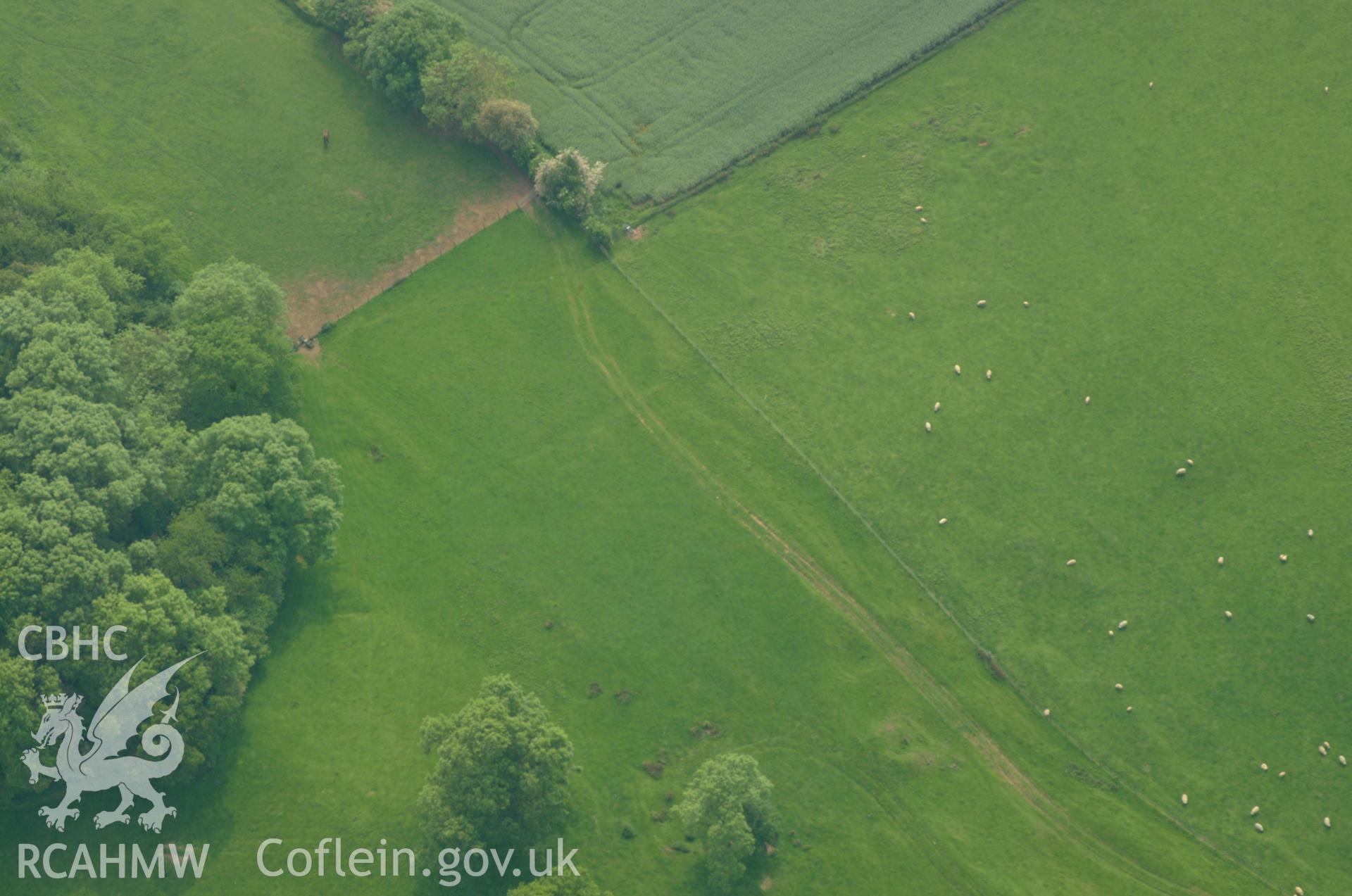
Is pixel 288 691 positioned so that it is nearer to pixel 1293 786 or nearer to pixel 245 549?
pixel 245 549

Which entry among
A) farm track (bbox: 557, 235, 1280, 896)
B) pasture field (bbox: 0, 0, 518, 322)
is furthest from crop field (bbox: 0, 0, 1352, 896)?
pasture field (bbox: 0, 0, 518, 322)

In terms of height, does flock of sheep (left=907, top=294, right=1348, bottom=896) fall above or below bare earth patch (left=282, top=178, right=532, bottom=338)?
below

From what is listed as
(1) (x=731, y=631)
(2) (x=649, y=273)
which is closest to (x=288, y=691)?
(1) (x=731, y=631)

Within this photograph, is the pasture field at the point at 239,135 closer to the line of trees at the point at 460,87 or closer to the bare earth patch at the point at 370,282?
the bare earth patch at the point at 370,282

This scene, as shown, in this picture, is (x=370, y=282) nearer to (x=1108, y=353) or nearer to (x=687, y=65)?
(x=687, y=65)

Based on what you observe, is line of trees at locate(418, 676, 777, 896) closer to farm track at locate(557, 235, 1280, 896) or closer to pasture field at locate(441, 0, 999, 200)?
farm track at locate(557, 235, 1280, 896)

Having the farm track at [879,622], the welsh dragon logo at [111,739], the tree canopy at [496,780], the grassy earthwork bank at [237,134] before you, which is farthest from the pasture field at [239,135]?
the tree canopy at [496,780]

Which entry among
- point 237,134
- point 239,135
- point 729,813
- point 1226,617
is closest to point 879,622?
point 729,813
